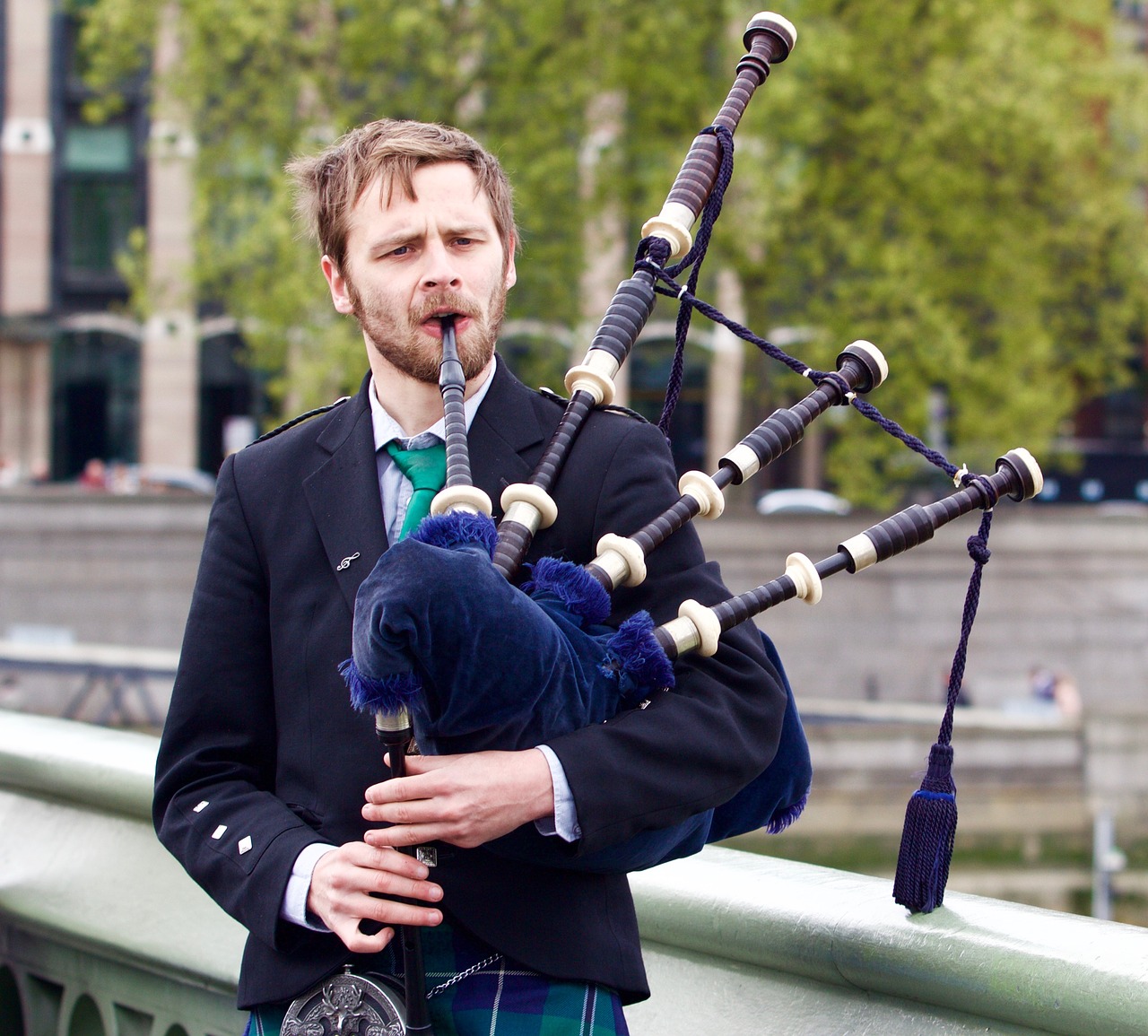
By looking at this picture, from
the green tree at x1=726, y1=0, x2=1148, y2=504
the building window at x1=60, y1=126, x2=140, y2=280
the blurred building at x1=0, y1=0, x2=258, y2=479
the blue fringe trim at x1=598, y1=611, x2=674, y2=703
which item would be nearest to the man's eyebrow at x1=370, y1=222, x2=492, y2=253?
the blue fringe trim at x1=598, y1=611, x2=674, y2=703

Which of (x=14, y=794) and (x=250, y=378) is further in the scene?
(x=250, y=378)

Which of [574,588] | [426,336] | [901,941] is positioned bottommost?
[901,941]

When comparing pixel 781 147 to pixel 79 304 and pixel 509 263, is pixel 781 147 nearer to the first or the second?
pixel 509 263

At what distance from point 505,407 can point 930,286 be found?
18837 mm

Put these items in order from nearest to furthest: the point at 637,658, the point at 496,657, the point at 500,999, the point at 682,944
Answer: the point at 496,657 < the point at 637,658 < the point at 500,999 < the point at 682,944

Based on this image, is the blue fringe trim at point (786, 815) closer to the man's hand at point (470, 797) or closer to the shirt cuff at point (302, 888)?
the man's hand at point (470, 797)

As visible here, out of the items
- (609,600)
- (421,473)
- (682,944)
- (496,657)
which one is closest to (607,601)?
(609,600)

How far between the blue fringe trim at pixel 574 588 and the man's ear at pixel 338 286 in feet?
1.64

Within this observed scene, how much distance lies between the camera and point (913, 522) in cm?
183

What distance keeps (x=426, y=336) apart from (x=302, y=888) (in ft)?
2.21

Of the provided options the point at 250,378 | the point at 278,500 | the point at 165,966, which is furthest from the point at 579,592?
the point at 250,378

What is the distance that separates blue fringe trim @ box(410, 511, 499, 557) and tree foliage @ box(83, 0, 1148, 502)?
51.6ft

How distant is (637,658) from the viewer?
1636 mm

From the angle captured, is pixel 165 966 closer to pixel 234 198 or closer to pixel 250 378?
pixel 234 198
